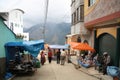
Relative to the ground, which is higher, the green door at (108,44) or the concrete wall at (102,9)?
the concrete wall at (102,9)

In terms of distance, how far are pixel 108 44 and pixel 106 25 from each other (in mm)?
1565

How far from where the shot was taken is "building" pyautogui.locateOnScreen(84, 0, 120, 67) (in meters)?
14.7

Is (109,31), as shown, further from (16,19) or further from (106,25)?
(16,19)

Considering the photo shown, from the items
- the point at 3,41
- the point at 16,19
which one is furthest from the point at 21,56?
the point at 16,19

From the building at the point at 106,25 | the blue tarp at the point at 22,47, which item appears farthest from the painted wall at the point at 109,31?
the blue tarp at the point at 22,47

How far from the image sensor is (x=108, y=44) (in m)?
18.3

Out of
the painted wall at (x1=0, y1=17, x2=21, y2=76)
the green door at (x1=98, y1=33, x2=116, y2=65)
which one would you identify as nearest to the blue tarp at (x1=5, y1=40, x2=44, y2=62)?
the painted wall at (x1=0, y1=17, x2=21, y2=76)

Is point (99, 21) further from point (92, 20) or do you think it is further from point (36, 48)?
point (36, 48)

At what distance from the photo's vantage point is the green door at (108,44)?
17.0 m

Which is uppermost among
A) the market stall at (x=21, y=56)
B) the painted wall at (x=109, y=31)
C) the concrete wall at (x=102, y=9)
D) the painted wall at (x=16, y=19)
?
the painted wall at (x=16, y=19)

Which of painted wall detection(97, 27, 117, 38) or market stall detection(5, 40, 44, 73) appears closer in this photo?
market stall detection(5, 40, 44, 73)

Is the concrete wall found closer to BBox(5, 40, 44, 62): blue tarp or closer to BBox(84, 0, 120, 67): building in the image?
BBox(84, 0, 120, 67): building

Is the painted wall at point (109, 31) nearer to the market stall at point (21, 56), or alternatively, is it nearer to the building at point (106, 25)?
the building at point (106, 25)

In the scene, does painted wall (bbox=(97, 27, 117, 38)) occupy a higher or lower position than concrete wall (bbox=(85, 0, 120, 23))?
lower
